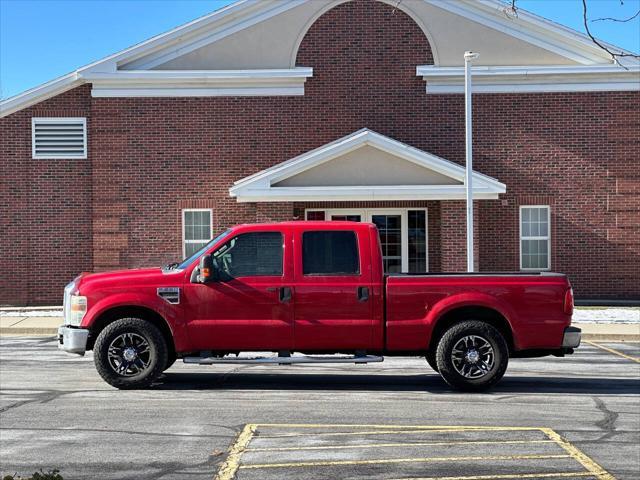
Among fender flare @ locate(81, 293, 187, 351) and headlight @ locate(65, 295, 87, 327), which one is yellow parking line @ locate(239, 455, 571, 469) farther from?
headlight @ locate(65, 295, 87, 327)

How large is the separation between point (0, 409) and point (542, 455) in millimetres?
5677

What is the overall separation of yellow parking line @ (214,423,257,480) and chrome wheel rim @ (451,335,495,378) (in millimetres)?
2955

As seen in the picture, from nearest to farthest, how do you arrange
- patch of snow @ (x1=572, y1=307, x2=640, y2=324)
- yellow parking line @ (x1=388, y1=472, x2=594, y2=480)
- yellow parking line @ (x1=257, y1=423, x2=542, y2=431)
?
yellow parking line @ (x1=388, y1=472, x2=594, y2=480) < yellow parking line @ (x1=257, y1=423, x2=542, y2=431) < patch of snow @ (x1=572, y1=307, x2=640, y2=324)

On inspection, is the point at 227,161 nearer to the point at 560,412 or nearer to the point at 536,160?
the point at 536,160

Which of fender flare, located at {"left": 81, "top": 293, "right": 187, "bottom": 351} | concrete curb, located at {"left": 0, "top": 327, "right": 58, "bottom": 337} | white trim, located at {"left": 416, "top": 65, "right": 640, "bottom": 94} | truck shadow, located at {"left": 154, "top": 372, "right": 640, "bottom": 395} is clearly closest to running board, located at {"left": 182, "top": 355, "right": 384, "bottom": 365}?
fender flare, located at {"left": 81, "top": 293, "right": 187, "bottom": 351}

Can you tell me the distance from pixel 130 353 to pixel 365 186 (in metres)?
11.4

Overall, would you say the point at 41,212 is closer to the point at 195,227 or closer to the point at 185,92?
the point at 195,227

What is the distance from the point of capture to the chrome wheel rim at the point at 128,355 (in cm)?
1036

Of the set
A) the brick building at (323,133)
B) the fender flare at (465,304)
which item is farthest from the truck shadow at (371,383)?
the brick building at (323,133)

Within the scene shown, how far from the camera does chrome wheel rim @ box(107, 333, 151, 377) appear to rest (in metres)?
10.4

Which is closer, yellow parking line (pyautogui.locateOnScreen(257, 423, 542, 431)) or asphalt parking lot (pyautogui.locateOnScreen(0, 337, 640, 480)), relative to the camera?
asphalt parking lot (pyautogui.locateOnScreen(0, 337, 640, 480))

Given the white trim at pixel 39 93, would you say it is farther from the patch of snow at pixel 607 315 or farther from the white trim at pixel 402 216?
the patch of snow at pixel 607 315

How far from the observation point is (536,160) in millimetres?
22156

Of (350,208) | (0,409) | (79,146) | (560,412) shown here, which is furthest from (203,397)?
(79,146)
